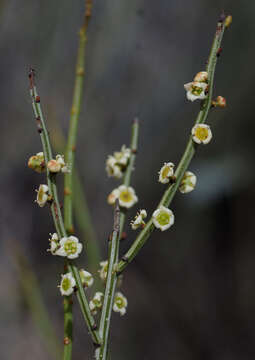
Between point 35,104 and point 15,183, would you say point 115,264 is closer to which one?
point 35,104

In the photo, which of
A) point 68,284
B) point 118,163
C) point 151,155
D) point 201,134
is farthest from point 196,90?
point 151,155

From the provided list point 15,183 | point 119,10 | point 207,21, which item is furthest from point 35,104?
point 15,183

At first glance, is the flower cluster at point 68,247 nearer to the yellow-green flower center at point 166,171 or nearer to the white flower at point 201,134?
the yellow-green flower center at point 166,171

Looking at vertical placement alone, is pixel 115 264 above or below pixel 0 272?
below

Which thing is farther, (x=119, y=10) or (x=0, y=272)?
(x=0, y=272)

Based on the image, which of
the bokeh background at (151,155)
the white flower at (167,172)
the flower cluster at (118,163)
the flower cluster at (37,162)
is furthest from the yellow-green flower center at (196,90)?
the bokeh background at (151,155)
